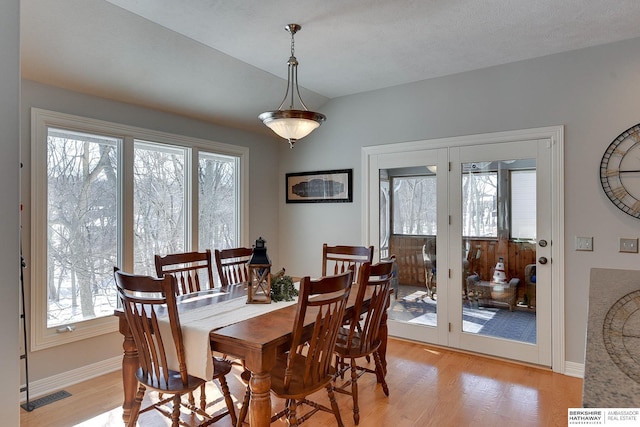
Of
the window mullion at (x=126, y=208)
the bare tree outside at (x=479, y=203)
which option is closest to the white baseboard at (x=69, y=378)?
the window mullion at (x=126, y=208)

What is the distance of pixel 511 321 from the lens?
138 inches

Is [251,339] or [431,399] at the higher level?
[251,339]

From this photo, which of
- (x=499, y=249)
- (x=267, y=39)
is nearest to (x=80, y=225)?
(x=267, y=39)

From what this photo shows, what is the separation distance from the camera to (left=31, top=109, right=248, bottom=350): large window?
2828mm

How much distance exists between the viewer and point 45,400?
107 inches

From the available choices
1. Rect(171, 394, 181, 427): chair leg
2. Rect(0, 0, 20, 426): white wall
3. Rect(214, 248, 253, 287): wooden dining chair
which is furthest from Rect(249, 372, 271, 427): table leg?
Rect(214, 248, 253, 287): wooden dining chair

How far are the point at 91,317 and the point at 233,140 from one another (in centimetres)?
223

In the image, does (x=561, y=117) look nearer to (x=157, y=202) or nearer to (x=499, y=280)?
(x=499, y=280)

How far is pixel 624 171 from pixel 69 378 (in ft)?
14.6

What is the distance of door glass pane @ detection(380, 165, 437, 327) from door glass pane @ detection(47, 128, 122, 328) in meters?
2.58

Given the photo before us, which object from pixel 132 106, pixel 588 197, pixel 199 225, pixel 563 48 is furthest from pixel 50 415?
pixel 563 48

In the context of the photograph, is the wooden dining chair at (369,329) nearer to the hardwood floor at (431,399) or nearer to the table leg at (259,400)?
the hardwood floor at (431,399)

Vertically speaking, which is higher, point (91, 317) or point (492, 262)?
point (492, 262)

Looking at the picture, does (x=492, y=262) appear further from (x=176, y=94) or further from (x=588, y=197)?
(x=176, y=94)
